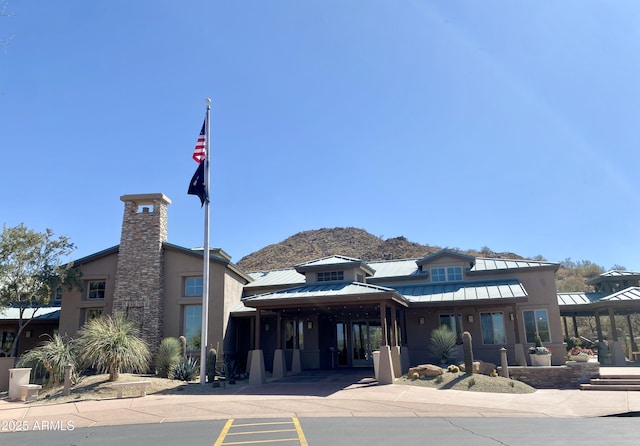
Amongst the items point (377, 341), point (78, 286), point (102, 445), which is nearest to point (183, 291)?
point (78, 286)

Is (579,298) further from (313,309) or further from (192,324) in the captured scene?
(192,324)

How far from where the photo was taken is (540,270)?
22609 mm

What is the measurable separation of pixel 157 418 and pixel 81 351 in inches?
290

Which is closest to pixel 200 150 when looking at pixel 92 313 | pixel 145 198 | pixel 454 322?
pixel 145 198

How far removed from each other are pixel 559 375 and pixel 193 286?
16.7 m

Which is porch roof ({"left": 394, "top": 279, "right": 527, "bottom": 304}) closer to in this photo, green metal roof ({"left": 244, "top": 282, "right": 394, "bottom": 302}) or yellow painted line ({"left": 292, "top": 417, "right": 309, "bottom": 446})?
green metal roof ({"left": 244, "top": 282, "right": 394, "bottom": 302})

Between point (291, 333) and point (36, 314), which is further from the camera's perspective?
point (36, 314)

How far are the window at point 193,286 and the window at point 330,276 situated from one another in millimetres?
6163

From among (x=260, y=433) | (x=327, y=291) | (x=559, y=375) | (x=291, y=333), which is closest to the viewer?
(x=260, y=433)

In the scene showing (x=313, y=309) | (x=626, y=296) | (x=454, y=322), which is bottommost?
(x=454, y=322)

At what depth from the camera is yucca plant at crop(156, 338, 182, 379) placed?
19.4 meters

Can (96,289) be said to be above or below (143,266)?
below

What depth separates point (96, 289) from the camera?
2397 centimetres

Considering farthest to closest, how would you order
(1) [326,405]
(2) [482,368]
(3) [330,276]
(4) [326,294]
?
(3) [330,276] → (4) [326,294] → (2) [482,368] → (1) [326,405]
